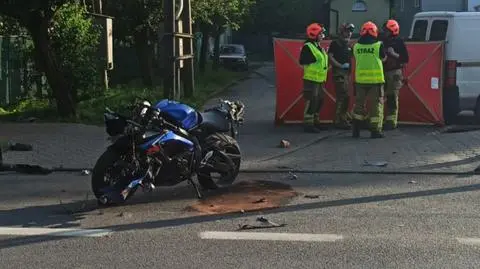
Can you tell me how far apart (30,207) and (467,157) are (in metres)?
6.38

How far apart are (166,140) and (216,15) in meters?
25.0

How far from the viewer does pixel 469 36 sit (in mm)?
13148

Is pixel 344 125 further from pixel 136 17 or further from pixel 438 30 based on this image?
pixel 136 17

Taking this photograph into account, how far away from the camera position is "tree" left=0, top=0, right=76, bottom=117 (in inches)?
499

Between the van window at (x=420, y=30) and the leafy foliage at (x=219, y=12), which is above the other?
the leafy foliage at (x=219, y=12)

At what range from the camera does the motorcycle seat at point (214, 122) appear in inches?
316

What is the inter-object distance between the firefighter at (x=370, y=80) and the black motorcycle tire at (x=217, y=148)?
3946mm

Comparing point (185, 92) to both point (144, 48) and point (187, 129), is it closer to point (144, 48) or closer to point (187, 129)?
point (144, 48)

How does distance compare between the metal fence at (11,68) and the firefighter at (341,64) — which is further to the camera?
the metal fence at (11,68)

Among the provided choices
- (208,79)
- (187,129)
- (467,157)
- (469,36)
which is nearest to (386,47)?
(469,36)

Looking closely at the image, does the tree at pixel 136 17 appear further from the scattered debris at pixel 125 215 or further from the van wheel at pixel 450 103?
the scattered debris at pixel 125 215

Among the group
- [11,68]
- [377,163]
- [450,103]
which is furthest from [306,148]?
[11,68]

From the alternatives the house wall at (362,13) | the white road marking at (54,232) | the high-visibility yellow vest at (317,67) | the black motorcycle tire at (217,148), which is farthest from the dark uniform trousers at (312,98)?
the house wall at (362,13)

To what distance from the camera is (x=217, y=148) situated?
809 cm
